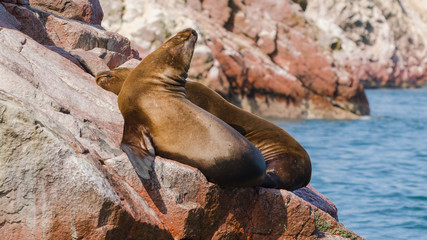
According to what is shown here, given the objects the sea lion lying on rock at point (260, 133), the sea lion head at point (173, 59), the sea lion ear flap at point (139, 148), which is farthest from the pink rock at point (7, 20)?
the sea lion ear flap at point (139, 148)

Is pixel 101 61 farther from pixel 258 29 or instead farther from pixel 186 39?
pixel 258 29

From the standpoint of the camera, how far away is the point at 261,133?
19.8 feet

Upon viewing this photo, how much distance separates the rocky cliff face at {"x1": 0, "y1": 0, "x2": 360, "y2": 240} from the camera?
395cm

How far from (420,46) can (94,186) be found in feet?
160

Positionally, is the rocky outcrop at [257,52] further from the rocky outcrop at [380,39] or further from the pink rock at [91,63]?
the rocky outcrop at [380,39]

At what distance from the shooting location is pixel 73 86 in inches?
219

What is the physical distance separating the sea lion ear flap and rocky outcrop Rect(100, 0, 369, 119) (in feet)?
45.8

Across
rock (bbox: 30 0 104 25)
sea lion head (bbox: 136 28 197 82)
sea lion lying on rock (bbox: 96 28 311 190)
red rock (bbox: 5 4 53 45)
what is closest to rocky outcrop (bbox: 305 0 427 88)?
rock (bbox: 30 0 104 25)

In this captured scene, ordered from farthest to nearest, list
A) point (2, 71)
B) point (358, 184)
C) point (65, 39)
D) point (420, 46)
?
point (420, 46) < point (358, 184) < point (65, 39) < point (2, 71)

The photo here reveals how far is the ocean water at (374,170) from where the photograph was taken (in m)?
8.55

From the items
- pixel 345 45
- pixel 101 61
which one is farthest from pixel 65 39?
pixel 345 45

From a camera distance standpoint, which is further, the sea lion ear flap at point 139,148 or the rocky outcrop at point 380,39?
the rocky outcrop at point 380,39

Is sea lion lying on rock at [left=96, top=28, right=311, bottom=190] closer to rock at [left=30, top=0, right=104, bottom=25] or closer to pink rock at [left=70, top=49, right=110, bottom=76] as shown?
pink rock at [left=70, top=49, right=110, bottom=76]

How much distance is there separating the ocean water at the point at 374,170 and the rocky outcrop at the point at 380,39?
16157mm
